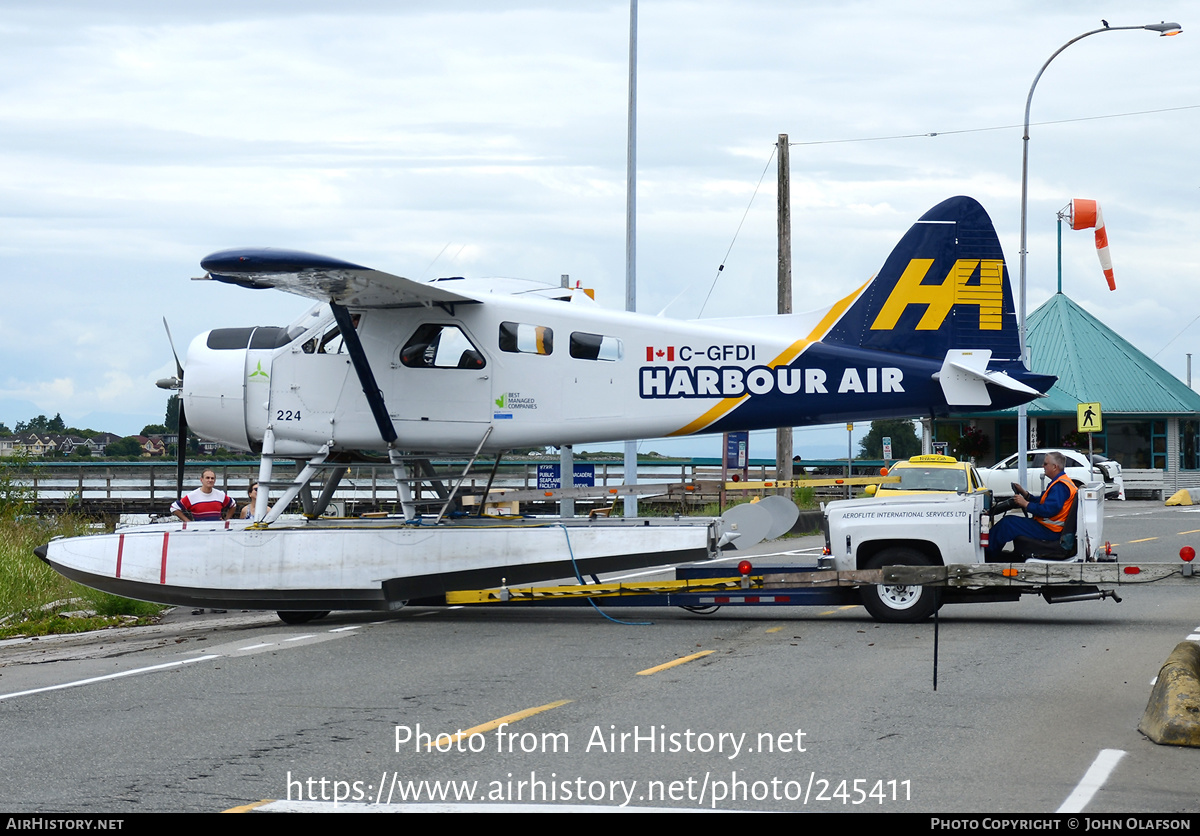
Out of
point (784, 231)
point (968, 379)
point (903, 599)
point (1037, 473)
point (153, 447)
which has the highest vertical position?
point (784, 231)

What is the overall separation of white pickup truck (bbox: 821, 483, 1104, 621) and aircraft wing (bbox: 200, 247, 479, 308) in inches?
193

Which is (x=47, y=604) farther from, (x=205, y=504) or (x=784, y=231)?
(x=784, y=231)

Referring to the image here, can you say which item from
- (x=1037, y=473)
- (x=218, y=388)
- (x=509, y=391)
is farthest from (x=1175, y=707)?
(x=1037, y=473)

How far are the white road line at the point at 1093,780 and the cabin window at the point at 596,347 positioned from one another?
771 cm

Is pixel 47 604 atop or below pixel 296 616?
below

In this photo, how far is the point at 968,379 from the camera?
1366 centimetres

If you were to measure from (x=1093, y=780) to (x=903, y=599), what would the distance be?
21.9ft

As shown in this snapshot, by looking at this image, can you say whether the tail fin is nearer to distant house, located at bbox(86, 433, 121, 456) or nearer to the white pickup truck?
the white pickup truck

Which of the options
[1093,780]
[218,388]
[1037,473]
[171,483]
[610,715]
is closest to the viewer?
[1093,780]

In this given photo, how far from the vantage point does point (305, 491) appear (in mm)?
15227

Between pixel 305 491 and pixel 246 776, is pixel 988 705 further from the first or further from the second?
pixel 305 491

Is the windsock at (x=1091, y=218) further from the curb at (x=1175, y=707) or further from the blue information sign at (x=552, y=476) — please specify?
the curb at (x=1175, y=707)

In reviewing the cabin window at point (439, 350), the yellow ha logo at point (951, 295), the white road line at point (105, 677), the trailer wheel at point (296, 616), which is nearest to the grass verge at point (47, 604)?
the trailer wheel at point (296, 616)

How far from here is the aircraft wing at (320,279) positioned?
12.2m
